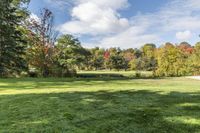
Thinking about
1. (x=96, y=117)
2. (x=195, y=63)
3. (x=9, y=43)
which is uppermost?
(x=9, y=43)

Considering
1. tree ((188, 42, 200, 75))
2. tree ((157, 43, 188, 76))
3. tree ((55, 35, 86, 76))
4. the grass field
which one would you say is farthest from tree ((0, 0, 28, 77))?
tree ((188, 42, 200, 75))

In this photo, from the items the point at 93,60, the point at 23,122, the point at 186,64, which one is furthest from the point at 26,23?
the point at 93,60

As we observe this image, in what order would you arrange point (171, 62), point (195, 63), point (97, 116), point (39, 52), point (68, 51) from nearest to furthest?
point (97, 116) → point (39, 52) → point (68, 51) → point (195, 63) → point (171, 62)

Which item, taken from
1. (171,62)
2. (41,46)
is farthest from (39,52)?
(171,62)

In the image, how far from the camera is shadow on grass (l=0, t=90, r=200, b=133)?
5297mm

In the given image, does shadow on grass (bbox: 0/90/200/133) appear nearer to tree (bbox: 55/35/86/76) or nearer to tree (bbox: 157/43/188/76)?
tree (bbox: 55/35/86/76)

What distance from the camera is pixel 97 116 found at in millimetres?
6312

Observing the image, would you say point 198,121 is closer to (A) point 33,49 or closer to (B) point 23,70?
(B) point 23,70

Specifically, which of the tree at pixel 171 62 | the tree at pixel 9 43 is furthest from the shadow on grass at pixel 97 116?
the tree at pixel 171 62

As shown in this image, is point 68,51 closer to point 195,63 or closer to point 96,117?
point 195,63

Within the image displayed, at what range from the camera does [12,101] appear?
8.40 meters

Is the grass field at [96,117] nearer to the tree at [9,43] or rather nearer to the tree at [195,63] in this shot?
the tree at [9,43]

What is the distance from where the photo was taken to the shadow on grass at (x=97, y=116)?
5297mm

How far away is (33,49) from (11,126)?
1168 inches
